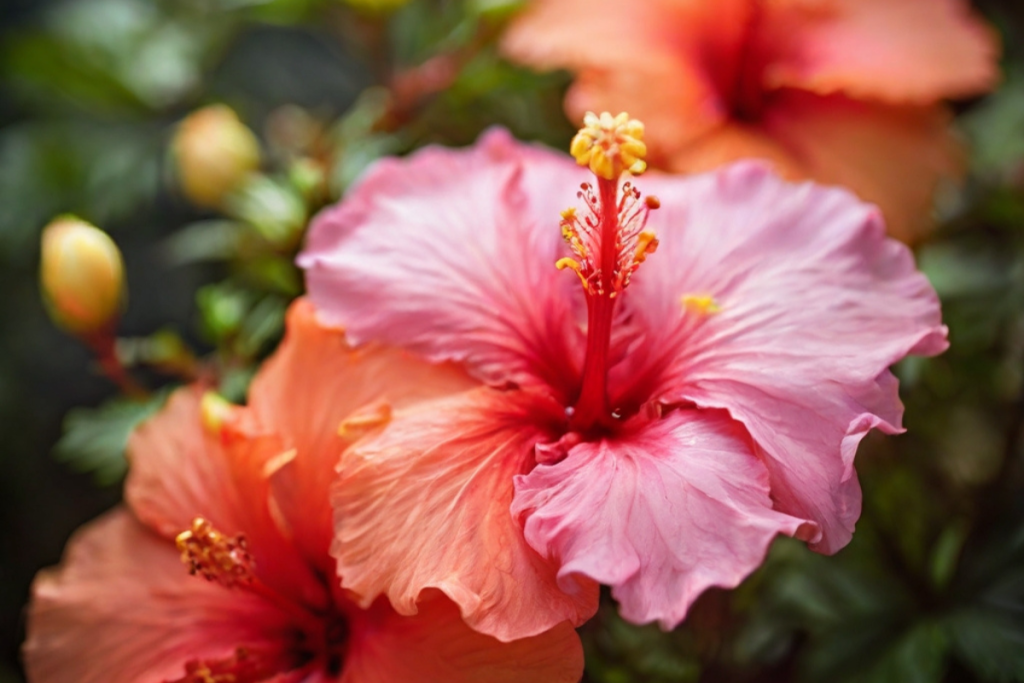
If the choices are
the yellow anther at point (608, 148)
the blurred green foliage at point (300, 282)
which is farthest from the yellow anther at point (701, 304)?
the blurred green foliage at point (300, 282)

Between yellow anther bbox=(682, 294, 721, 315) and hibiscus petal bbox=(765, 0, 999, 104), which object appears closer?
yellow anther bbox=(682, 294, 721, 315)

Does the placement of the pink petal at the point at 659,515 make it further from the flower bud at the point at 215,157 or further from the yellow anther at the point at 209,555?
the flower bud at the point at 215,157

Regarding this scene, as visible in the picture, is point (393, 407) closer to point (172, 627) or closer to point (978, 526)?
point (172, 627)

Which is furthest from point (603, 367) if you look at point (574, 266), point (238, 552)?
point (238, 552)

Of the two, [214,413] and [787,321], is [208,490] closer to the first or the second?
[214,413]

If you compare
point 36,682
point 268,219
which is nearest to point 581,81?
point 268,219

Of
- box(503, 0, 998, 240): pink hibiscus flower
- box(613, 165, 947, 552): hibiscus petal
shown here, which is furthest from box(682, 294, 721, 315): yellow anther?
box(503, 0, 998, 240): pink hibiscus flower

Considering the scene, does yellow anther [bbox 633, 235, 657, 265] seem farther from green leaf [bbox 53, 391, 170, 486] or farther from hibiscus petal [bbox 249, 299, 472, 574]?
green leaf [bbox 53, 391, 170, 486]
